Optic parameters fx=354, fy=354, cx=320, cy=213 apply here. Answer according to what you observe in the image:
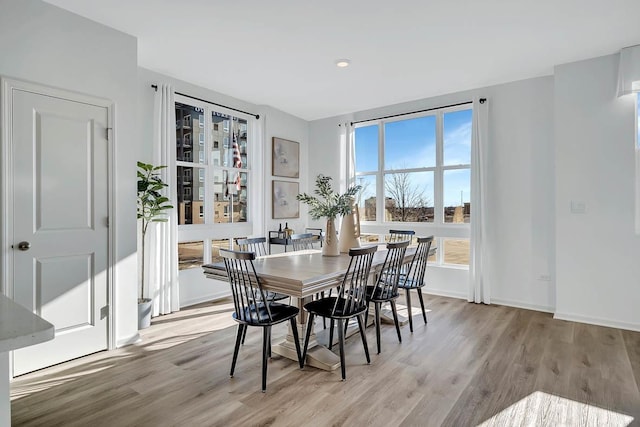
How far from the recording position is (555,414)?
6.86 ft

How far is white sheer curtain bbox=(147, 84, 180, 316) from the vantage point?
3969mm

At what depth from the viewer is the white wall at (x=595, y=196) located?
11.6 feet

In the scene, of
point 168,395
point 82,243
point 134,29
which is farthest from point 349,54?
point 168,395

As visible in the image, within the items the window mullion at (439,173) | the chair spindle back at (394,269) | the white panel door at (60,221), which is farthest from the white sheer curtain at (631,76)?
the white panel door at (60,221)

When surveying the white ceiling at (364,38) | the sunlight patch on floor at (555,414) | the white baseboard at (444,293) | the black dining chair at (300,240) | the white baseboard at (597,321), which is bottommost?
the sunlight patch on floor at (555,414)

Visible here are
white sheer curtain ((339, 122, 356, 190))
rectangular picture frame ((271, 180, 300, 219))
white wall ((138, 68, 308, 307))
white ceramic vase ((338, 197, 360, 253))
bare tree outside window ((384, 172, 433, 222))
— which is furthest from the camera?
white sheer curtain ((339, 122, 356, 190))

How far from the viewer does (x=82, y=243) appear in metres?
2.85

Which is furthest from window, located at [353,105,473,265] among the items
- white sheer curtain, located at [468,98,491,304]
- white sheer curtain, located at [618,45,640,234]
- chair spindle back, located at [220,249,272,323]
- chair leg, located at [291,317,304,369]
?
chair spindle back, located at [220,249,272,323]

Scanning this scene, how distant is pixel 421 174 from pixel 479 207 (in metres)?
1.00

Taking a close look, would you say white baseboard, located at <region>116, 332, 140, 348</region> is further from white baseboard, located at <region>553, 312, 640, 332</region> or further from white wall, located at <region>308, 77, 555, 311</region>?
white baseboard, located at <region>553, 312, 640, 332</region>

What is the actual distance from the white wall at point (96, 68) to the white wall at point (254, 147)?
78 cm

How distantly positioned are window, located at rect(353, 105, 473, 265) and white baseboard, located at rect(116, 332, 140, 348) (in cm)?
350

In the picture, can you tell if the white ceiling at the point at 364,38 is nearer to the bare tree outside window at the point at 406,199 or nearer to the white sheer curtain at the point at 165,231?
the white sheer curtain at the point at 165,231

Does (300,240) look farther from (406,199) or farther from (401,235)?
(406,199)
